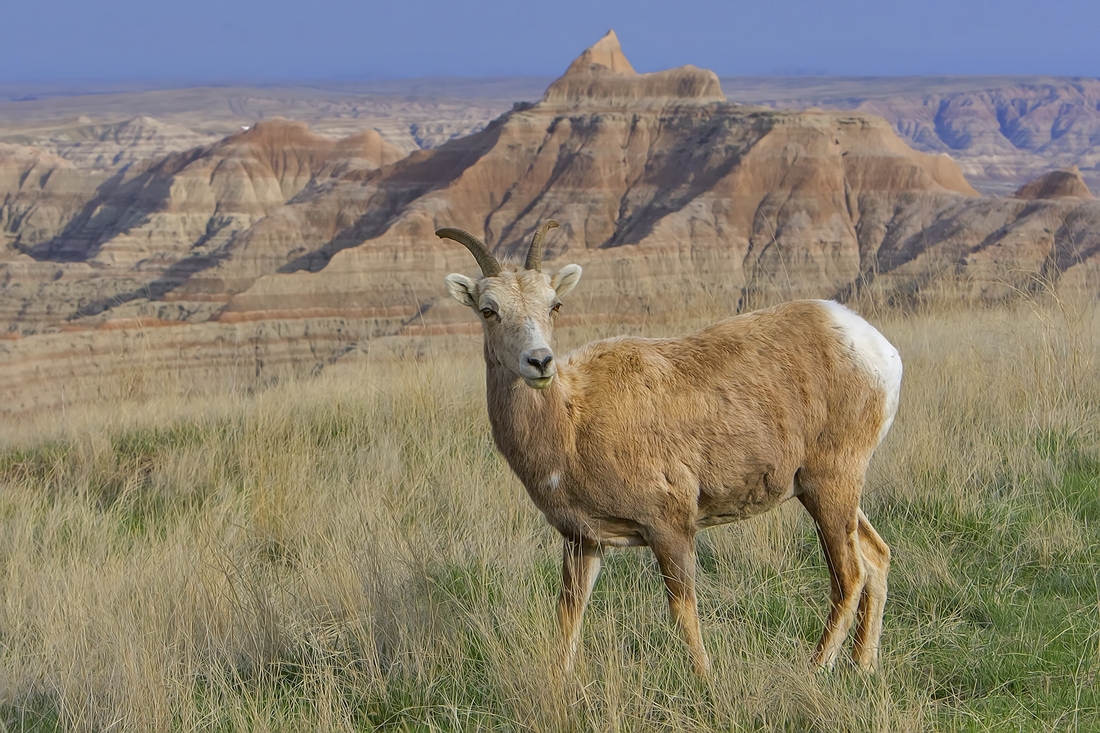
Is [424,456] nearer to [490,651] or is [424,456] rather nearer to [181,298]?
[490,651]

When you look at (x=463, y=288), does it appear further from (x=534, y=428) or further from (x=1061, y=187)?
(x=1061, y=187)

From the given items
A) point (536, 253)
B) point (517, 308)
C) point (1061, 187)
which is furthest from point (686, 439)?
point (1061, 187)

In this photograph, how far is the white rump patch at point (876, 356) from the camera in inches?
154

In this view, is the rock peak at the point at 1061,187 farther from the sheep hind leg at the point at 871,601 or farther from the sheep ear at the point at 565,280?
the sheep ear at the point at 565,280

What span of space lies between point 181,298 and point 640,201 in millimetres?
33273

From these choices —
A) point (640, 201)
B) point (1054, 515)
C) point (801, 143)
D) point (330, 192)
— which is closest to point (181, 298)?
point (330, 192)

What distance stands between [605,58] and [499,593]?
83.3 m

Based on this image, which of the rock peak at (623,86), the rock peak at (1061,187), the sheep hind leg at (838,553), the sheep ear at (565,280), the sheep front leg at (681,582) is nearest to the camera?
the sheep front leg at (681,582)

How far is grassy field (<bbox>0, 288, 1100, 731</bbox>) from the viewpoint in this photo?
3432 millimetres

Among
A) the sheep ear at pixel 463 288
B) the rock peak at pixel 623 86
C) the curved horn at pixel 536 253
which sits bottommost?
the sheep ear at pixel 463 288

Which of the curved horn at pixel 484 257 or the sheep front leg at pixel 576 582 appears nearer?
the sheep front leg at pixel 576 582

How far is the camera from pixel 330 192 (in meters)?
84.1

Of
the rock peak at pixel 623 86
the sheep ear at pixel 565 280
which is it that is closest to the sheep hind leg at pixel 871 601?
the sheep ear at pixel 565 280

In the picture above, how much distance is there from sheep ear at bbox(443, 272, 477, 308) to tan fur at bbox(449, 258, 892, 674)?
19 mm
